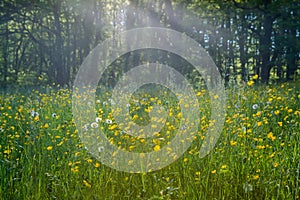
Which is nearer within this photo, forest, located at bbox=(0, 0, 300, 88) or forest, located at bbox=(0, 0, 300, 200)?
forest, located at bbox=(0, 0, 300, 200)

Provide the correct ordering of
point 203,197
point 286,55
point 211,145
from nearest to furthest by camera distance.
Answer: point 203,197 → point 211,145 → point 286,55

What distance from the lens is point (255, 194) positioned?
214 centimetres

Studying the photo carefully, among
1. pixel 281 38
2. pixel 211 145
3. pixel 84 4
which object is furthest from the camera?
pixel 84 4

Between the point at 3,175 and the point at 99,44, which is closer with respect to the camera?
the point at 3,175

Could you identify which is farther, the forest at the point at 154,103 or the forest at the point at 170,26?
the forest at the point at 170,26

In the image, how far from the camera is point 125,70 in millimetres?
21906

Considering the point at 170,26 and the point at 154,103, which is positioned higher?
the point at 154,103

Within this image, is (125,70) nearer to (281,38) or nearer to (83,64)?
(83,64)

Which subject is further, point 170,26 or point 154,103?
point 170,26

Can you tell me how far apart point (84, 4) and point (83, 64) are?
3871 mm

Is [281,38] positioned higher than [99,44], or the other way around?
[281,38]

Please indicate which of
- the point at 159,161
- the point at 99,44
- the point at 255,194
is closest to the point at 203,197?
the point at 255,194

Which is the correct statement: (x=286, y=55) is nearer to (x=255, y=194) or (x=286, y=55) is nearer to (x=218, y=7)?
(x=218, y=7)

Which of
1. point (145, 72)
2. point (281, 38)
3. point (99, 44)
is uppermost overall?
point (281, 38)
